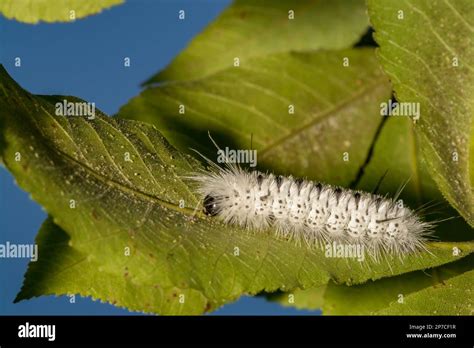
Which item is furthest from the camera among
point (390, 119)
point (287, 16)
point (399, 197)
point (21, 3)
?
point (287, 16)

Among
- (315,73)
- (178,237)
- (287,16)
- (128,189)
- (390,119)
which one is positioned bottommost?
(178,237)

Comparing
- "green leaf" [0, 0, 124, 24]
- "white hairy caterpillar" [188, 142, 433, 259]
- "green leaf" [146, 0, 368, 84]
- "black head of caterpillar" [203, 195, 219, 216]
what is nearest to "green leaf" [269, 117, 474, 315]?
"white hairy caterpillar" [188, 142, 433, 259]

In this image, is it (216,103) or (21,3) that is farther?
(216,103)

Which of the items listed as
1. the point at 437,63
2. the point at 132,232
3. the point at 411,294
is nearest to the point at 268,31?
the point at 437,63

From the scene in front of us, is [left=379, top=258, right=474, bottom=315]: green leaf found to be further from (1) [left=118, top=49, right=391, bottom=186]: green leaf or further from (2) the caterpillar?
(1) [left=118, top=49, right=391, bottom=186]: green leaf

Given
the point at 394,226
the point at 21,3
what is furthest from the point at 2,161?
the point at 394,226

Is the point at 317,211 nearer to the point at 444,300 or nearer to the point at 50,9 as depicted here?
the point at 444,300

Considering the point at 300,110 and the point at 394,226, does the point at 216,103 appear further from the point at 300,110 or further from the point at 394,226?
the point at 394,226
